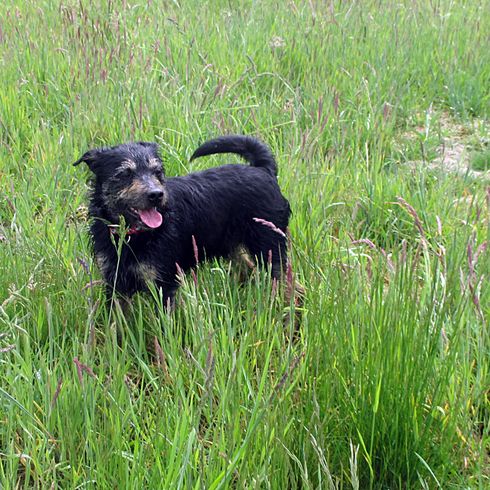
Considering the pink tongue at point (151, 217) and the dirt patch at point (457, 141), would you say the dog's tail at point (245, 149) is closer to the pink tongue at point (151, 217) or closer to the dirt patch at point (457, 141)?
the pink tongue at point (151, 217)

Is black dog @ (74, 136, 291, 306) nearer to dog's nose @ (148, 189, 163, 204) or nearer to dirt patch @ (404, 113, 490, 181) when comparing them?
dog's nose @ (148, 189, 163, 204)

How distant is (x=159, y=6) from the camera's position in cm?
627

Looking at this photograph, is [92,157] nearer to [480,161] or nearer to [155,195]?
[155,195]

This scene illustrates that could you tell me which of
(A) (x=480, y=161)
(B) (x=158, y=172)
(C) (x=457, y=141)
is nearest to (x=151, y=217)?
(B) (x=158, y=172)

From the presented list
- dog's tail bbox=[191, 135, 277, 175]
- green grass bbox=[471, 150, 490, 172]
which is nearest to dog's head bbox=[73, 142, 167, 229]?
dog's tail bbox=[191, 135, 277, 175]

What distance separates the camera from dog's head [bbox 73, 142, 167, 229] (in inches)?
120

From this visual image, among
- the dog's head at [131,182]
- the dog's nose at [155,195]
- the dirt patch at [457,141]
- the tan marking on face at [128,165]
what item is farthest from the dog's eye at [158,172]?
the dirt patch at [457,141]

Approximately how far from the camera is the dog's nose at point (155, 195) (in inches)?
117

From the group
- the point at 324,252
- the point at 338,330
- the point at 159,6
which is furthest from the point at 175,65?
the point at 338,330

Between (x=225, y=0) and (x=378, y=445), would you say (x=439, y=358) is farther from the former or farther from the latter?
(x=225, y=0)

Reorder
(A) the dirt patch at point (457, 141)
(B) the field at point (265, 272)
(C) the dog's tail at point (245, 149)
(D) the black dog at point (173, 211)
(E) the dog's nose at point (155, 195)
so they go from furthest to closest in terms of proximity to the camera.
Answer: (A) the dirt patch at point (457, 141), (C) the dog's tail at point (245, 149), (D) the black dog at point (173, 211), (E) the dog's nose at point (155, 195), (B) the field at point (265, 272)

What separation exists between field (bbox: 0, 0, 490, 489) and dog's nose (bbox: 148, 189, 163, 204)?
1.46 ft

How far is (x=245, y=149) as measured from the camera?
3.57m

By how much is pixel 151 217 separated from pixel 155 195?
0.14 metres
